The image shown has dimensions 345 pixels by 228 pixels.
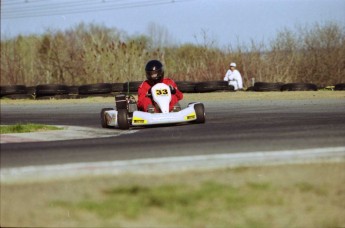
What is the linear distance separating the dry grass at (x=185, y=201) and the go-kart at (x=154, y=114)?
5.69m

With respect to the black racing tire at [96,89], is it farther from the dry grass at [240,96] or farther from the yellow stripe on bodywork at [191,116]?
the yellow stripe on bodywork at [191,116]

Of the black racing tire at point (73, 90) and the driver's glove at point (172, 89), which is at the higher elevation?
the driver's glove at point (172, 89)

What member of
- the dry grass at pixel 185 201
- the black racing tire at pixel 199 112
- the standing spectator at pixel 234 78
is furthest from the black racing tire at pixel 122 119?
the standing spectator at pixel 234 78

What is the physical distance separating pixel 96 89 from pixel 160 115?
43.8ft

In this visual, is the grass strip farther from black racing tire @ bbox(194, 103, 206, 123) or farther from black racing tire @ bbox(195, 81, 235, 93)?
black racing tire @ bbox(195, 81, 235, 93)

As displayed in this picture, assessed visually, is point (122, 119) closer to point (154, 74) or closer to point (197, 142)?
point (154, 74)

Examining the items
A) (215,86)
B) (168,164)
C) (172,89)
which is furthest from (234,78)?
(168,164)

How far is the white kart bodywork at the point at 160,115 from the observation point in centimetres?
1305

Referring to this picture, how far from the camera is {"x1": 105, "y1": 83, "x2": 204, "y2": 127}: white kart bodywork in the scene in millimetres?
13055

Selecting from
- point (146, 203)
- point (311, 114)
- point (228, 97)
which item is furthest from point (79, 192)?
point (228, 97)

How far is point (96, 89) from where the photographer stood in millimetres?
26172

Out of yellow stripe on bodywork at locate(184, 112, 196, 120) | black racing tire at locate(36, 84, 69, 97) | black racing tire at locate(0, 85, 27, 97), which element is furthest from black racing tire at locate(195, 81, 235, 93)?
yellow stripe on bodywork at locate(184, 112, 196, 120)

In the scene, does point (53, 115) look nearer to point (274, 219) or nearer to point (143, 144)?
point (143, 144)

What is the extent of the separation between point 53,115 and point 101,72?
1429cm
